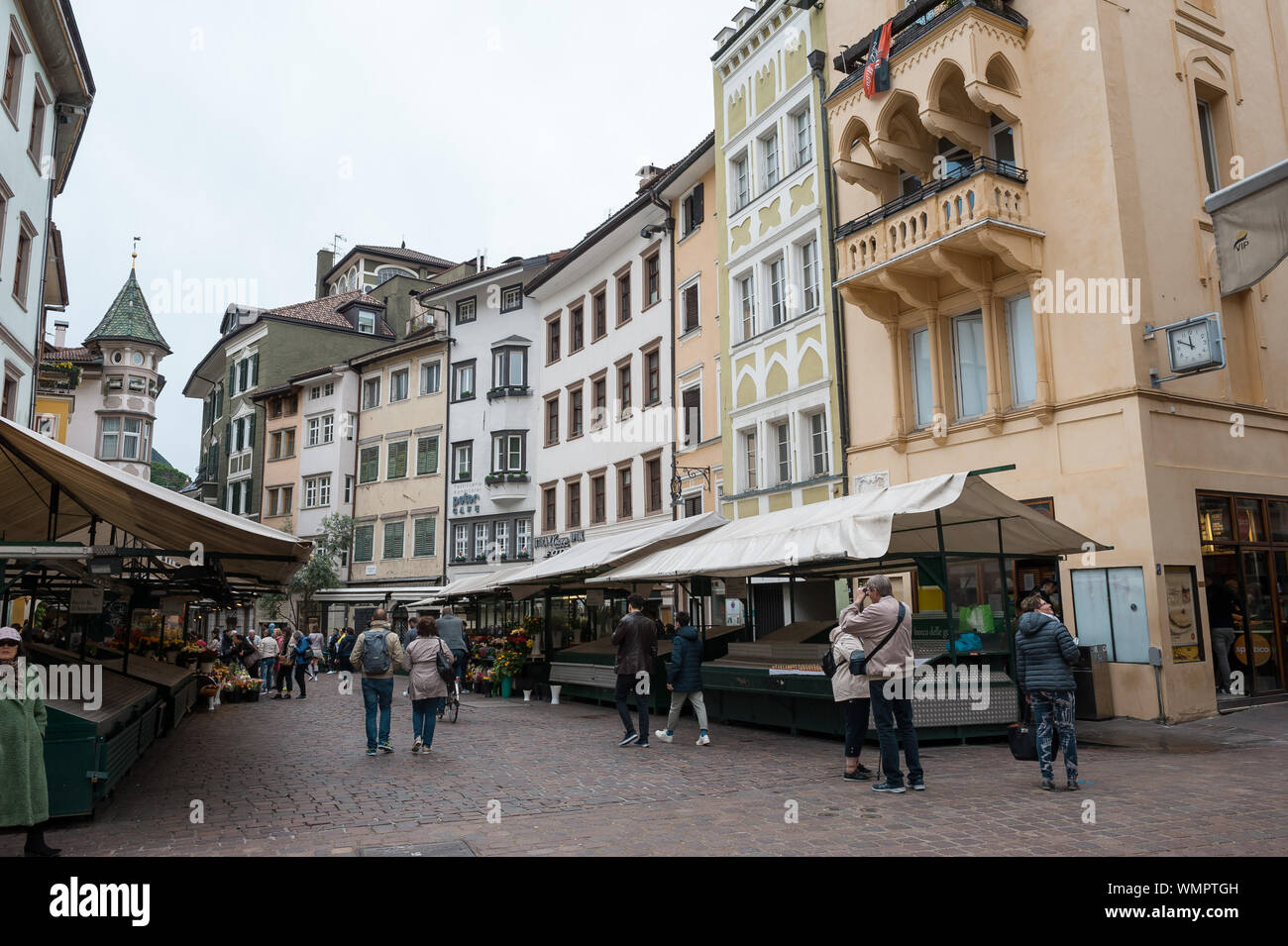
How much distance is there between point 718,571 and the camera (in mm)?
13859

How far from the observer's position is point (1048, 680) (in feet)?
29.7

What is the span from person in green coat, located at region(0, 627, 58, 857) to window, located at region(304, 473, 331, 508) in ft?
138

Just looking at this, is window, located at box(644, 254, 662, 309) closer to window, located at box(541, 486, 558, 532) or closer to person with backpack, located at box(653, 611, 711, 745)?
window, located at box(541, 486, 558, 532)

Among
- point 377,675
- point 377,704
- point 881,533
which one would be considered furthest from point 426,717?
point 881,533

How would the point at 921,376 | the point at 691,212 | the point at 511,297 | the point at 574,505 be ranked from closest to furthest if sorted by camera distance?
the point at 921,376 → the point at 691,212 → the point at 574,505 → the point at 511,297

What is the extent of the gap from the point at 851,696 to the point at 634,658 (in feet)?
14.2

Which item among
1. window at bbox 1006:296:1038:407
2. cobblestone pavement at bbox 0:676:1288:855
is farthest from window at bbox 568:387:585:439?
cobblestone pavement at bbox 0:676:1288:855

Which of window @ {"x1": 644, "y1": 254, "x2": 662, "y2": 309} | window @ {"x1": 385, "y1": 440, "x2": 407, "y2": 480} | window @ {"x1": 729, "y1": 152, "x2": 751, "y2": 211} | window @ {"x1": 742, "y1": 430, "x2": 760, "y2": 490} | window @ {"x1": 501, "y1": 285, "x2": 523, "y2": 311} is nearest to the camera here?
window @ {"x1": 742, "y1": 430, "x2": 760, "y2": 490}

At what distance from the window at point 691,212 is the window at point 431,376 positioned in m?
17.9

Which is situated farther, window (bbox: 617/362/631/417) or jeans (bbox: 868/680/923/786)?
window (bbox: 617/362/631/417)

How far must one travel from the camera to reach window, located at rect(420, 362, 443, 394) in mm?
43406

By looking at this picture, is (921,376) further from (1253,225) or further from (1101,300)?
(1253,225)

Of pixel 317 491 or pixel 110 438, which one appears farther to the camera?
pixel 317 491

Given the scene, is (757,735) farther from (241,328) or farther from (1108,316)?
(241,328)
